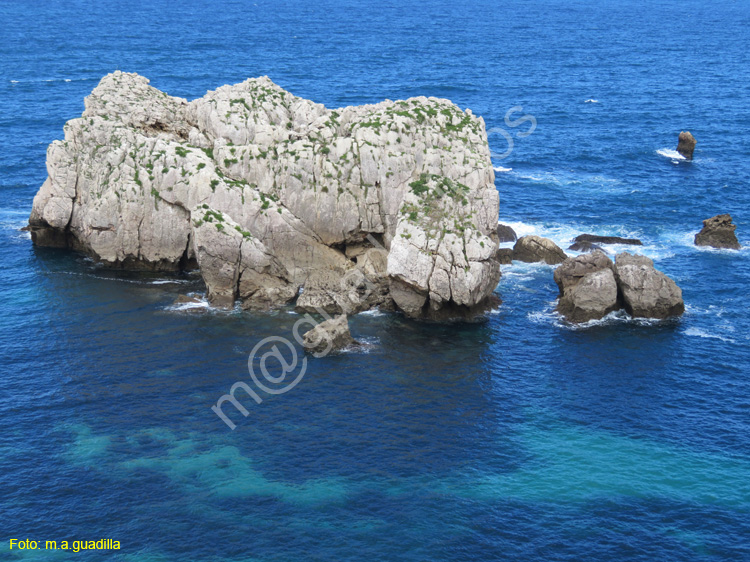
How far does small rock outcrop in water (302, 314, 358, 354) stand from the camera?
3597 inches

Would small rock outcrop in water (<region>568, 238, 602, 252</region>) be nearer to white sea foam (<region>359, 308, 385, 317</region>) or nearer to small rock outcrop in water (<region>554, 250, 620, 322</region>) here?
small rock outcrop in water (<region>554, 250, 620, 322</region>)

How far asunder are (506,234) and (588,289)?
78.9ft

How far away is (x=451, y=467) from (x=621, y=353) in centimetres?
2706

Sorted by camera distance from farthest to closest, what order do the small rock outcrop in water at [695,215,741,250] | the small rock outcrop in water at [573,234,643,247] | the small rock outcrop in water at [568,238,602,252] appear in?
the small rock outcrop in water at [573,234,643,247], the small rock outcrop in water at [695,215,741,250], the small rock outcrop in water at [568,238,602,252]

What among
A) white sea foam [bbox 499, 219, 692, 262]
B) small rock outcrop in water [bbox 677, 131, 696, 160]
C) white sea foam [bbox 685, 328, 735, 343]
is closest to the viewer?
white sea foam [bbox 685, 328, 735, 343]

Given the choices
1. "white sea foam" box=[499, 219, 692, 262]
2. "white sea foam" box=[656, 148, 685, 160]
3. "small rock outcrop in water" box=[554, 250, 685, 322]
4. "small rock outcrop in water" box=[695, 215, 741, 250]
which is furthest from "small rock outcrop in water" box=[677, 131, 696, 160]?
"small rock outcrop in water" box=[554, 250, 685, 322]

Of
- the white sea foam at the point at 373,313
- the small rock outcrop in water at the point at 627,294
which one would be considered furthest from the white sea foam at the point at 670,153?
the white sea foam at the point at 373,313

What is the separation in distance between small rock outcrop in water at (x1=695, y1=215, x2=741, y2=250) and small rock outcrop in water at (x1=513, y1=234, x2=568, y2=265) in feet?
67.4

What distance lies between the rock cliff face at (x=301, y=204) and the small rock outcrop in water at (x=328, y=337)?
6819 mm

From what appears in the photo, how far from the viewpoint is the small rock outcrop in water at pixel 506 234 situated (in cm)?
11950

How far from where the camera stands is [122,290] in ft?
341

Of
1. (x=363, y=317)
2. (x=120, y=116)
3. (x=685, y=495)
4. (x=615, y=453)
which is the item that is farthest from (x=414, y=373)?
(x=120, y=116)

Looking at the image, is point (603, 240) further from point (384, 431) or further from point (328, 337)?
point (384, 431)

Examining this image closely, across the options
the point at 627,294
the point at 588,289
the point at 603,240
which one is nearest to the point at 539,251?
the point at 603,240
